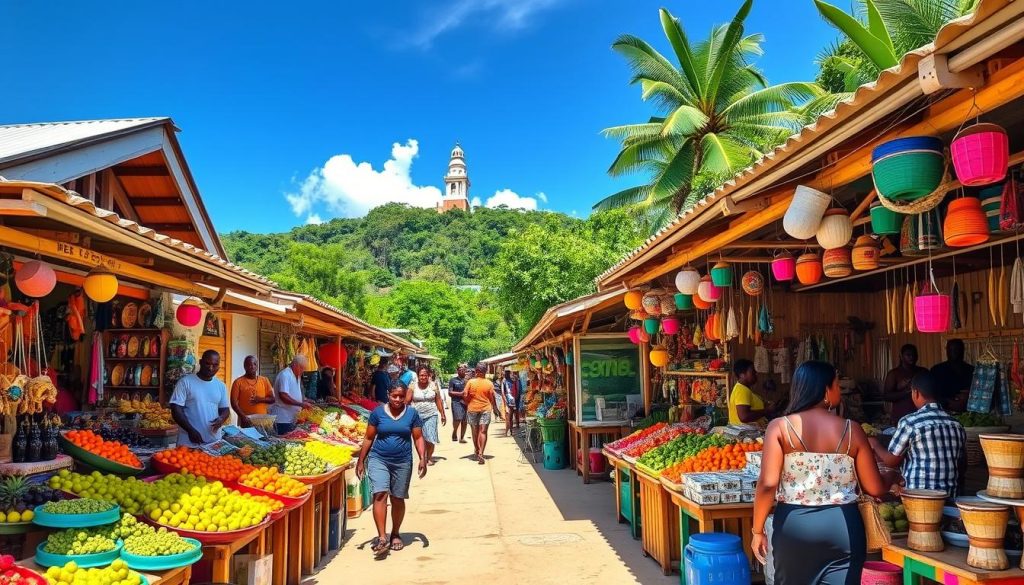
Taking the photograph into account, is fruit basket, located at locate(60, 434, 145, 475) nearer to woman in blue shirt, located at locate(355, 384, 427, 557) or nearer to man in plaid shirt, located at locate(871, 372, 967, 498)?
woman in blue shirt, located at locate(355, 384, 427, 557)

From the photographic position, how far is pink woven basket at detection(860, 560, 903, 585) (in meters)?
4.04

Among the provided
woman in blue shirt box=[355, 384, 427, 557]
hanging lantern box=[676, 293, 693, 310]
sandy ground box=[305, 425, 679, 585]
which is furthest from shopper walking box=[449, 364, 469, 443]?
hanging lantern box=[676, 293, 693, 310]

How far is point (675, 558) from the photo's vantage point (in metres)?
6.48

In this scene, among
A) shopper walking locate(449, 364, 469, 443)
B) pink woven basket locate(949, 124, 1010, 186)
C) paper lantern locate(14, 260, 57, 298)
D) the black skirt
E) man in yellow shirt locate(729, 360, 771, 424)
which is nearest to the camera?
pink woven basket locate(949, 124, 1010, 186)

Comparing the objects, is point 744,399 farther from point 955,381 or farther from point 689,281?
point 955,381

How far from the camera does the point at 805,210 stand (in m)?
4.13

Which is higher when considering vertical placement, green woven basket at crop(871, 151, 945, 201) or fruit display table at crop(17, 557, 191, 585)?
green woven basket at crop(871, 151, 945, 201)

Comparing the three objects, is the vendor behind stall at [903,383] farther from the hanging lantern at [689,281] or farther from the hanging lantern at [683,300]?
the hanging lantern at [689,281]

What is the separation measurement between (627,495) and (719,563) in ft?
11.1

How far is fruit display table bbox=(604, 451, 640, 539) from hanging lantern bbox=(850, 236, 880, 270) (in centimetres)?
361

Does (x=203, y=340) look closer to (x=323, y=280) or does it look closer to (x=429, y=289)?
(x=323, y=280)

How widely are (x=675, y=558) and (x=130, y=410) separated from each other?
616cm

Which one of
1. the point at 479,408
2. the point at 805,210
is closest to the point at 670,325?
the point at 805,210

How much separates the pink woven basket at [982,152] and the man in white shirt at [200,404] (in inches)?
249
